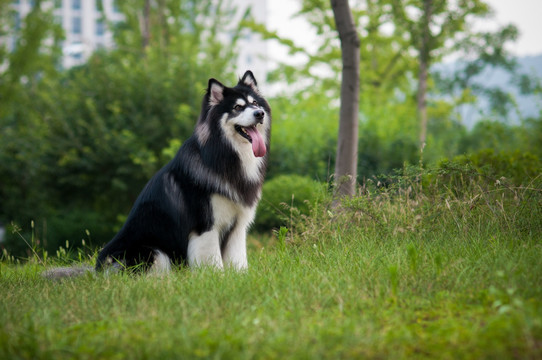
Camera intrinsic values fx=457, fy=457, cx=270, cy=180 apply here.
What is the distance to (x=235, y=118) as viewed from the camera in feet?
14.8

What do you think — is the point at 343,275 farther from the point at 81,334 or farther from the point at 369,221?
the point at 81,334

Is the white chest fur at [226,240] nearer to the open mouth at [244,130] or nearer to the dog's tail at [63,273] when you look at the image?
the open mouth at [244,130]

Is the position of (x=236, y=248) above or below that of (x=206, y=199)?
below

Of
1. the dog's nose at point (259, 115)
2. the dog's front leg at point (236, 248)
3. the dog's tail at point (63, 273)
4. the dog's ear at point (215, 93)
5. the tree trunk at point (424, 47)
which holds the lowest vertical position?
the dog's tail at point (63, 273)

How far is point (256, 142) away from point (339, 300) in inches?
76.1

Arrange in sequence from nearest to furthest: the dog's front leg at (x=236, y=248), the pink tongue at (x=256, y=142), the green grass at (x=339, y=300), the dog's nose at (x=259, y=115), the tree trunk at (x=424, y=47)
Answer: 1. the green grass at (x=339, y=300)
2. the dog's nose at (x=259, y=115)
3. the pink tongue at (x=256, y=142)
4. the dog's front leg at (x=236, y=248)
5. the tree trunk at (x=424, y=47)

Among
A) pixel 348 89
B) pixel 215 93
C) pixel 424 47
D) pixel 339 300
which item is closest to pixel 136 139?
pixel 348 89

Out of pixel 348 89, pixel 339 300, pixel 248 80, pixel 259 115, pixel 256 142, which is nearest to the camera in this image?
pixel 339 300

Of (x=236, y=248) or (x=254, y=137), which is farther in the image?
(x=236, y=248)

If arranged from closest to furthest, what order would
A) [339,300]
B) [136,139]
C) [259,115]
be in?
[339,300]
[259,115]
[136,139]

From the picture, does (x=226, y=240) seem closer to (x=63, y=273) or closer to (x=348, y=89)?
(x=63, y=273)

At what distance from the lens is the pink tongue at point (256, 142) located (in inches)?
178

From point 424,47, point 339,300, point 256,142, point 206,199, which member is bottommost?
point 339,300

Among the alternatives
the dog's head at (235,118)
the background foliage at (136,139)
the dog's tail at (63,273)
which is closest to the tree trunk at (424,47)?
the background foliage at (136,139)
